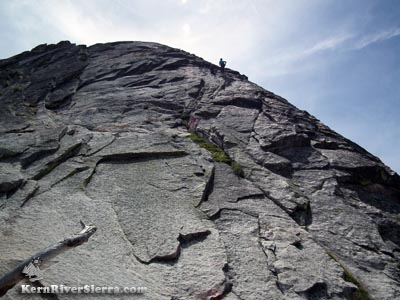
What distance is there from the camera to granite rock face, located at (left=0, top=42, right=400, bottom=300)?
39.6 feet

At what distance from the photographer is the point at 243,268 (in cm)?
1240

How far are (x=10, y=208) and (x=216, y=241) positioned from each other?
29.4 ft

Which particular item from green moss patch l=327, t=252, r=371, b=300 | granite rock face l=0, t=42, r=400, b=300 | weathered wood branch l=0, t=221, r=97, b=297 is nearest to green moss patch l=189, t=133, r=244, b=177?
granite rock face l=0, t=42, r=400, b=300

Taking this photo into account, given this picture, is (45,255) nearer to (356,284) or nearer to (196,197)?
(196,197)

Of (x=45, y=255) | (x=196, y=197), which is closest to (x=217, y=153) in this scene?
(x=196, y=197)

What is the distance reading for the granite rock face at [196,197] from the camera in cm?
1208

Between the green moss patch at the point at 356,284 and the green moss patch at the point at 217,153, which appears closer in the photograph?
the green moss patch at the point at 356,284

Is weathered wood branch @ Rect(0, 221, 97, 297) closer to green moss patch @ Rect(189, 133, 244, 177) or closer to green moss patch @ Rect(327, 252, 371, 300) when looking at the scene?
green moss patch @ Rect(189, 133, 244, 177)

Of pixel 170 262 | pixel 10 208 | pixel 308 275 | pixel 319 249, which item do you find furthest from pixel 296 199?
pixel 10 208

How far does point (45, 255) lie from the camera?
1084 centimetres

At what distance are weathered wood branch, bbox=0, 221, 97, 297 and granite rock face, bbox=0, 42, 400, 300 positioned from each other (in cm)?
35

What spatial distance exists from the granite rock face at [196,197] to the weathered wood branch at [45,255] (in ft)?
1.13

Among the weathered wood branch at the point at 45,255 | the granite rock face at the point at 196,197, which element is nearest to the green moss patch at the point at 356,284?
the granite rock face at the point at 196,197

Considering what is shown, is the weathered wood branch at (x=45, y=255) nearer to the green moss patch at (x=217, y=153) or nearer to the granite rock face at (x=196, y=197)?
the granite rock face at (x=196, y=197)
